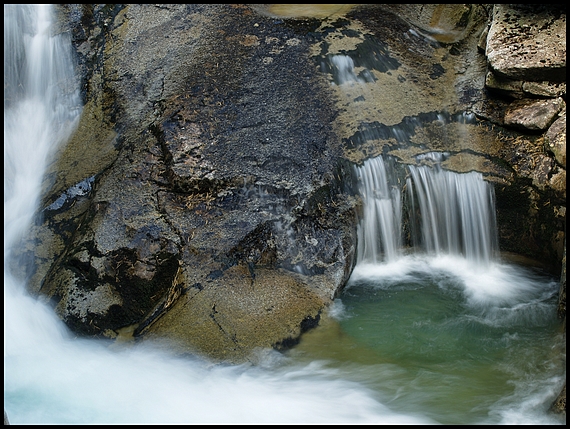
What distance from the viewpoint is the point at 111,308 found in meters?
4.54

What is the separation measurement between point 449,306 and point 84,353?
304 cm

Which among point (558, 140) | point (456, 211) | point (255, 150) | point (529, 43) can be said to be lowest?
point (456, 211)

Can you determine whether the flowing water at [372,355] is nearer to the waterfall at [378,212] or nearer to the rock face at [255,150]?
the waterfall at [378,212]

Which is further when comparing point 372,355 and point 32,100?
point 32,100

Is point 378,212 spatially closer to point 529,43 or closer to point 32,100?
point 529,43

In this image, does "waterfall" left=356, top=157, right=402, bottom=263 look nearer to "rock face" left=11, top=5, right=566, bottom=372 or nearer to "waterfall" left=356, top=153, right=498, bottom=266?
"waterfall" left=356, top=153, right=498, bottom=266

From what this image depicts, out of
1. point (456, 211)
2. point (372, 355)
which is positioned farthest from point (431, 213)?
point (372, 355)

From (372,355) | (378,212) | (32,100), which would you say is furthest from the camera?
(32,100)

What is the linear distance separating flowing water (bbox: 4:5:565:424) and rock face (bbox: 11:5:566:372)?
0.20 meters

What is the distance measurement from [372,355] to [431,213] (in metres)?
1.74

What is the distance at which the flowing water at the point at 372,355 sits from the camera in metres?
3.93

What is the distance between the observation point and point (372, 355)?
173 inches

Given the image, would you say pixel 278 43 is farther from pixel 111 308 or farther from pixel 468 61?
pixel 111 308

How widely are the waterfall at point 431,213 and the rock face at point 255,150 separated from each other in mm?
153
